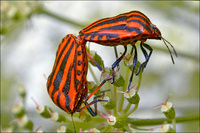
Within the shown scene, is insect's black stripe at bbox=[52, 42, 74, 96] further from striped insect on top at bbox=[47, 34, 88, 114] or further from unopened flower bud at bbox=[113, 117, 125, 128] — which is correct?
unopened flower bud at bbox=[113, 117, 125, 128]

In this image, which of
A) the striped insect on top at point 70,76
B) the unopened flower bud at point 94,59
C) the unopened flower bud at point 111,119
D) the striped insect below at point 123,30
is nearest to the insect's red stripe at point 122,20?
the striped insect below at point 123,30

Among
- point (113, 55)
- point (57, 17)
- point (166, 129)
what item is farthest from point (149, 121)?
point (113, 55)

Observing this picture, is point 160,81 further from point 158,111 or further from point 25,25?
point 25,25

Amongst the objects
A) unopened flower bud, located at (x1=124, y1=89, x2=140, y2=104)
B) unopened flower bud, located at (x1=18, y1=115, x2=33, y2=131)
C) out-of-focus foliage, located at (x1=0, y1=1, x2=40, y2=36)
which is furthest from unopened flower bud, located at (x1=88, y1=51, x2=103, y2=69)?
out-of-focus foliage, located at (x1=0, y1=1, x2=40, y2=36)

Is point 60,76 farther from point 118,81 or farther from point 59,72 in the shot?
point 118,81

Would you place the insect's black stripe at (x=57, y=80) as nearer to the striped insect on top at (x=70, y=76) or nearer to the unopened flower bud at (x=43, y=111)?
the striped insect on top at (x=70, y=76)

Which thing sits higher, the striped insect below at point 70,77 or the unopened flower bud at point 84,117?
the striped insect below at point 70,77

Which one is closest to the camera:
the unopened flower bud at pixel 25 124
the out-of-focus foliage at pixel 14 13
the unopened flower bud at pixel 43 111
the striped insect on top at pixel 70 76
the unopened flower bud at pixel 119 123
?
the striped insect on top at pixel 70 76
